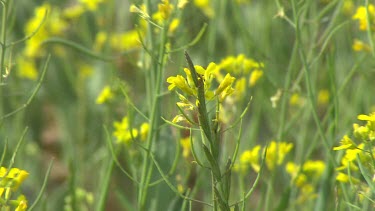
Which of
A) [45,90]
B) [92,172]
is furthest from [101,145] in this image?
[45,90]

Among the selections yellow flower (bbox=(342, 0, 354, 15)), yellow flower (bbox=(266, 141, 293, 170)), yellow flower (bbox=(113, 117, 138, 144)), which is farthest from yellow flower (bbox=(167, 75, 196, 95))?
yellow flower (bbox=(342, 0, 354, 15))

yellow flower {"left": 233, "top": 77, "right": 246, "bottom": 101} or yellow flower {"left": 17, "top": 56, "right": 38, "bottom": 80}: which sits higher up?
yellow flower {"left": 17, "top": 56, "right": 38, "bottom": 80}

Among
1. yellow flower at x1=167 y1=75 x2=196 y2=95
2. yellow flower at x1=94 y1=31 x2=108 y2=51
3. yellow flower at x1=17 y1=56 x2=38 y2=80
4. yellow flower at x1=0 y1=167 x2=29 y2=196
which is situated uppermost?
yellow flower at x1=94 y1=31 x2=108 y2=51

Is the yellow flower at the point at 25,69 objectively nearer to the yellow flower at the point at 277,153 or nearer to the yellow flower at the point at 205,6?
the yellow flower at the point at 205,6

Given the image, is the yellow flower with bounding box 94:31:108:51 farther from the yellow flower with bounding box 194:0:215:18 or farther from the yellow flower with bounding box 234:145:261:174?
the yellow flower with bounding box 234:145:261:174

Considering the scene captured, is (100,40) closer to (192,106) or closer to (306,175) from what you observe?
(306,175)

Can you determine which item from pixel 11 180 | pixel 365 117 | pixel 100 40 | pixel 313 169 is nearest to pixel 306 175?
pixel 313 169

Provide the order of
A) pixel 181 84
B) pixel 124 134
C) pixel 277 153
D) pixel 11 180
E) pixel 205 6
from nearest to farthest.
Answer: pixel 181 84, pixel 11 180, pixel 124 134, pixel 277 153, pixel 205 6

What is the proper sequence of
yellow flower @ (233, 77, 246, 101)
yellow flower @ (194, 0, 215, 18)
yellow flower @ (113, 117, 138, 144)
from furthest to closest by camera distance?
yellow flower @ (194, 0, 215, 18) → yellow flower @ (233, 77, 246, 101) → yellow flower @ (113, 117, 138, 144)
